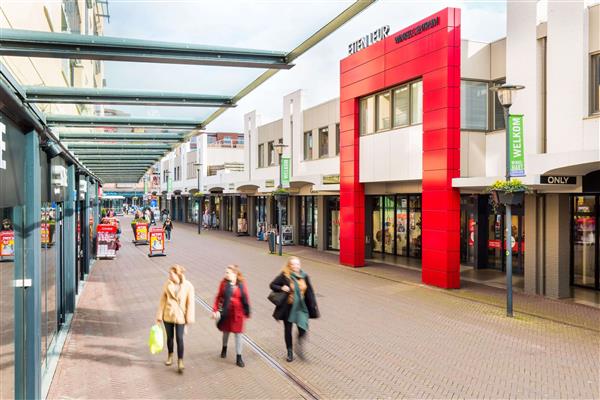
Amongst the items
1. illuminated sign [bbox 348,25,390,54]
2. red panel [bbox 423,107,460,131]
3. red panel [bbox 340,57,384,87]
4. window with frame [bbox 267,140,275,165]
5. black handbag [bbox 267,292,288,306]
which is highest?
illuminated sign [bbox 348,25,390,54]

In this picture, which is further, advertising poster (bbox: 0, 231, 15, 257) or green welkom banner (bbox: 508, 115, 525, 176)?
green welkom banner (bbox: 508, 115, 525, 176)

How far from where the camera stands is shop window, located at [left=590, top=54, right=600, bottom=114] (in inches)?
500

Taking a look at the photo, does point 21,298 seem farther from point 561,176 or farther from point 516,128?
point 561,176

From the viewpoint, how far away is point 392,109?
61.1 feet

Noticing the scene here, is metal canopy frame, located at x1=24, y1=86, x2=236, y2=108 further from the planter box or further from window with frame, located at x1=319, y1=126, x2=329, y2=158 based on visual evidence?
window with frame, located at x1=319, y1=126, x2=329, y2=158

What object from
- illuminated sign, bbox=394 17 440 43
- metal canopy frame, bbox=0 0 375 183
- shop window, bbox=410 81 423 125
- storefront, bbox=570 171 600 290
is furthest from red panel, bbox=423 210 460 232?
metal canopy frame, bbox=0 0 375 183

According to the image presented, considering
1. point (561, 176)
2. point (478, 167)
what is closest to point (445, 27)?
point (478, 167)

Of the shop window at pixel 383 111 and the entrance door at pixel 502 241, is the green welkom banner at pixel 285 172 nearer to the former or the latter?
the shop window at pixel 383 111

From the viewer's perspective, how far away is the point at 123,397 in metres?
6.95

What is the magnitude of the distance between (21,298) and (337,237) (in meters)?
22.3

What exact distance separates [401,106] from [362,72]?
2.53 metres

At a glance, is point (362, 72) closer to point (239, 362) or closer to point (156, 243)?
point (156, 243)

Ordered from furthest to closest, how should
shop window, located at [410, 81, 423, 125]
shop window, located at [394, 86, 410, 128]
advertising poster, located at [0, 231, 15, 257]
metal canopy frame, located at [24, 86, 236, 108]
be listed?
1. shop window, located at [394, 86, 410, 128]
2. shop window, located at [410, 81, 423, 125]
3. metal canopy frame, located at [24, 86, 236, 108]
4. advertising poster, located at [0, 231, 15, 257]

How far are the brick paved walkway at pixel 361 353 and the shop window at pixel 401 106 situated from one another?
251 inches
